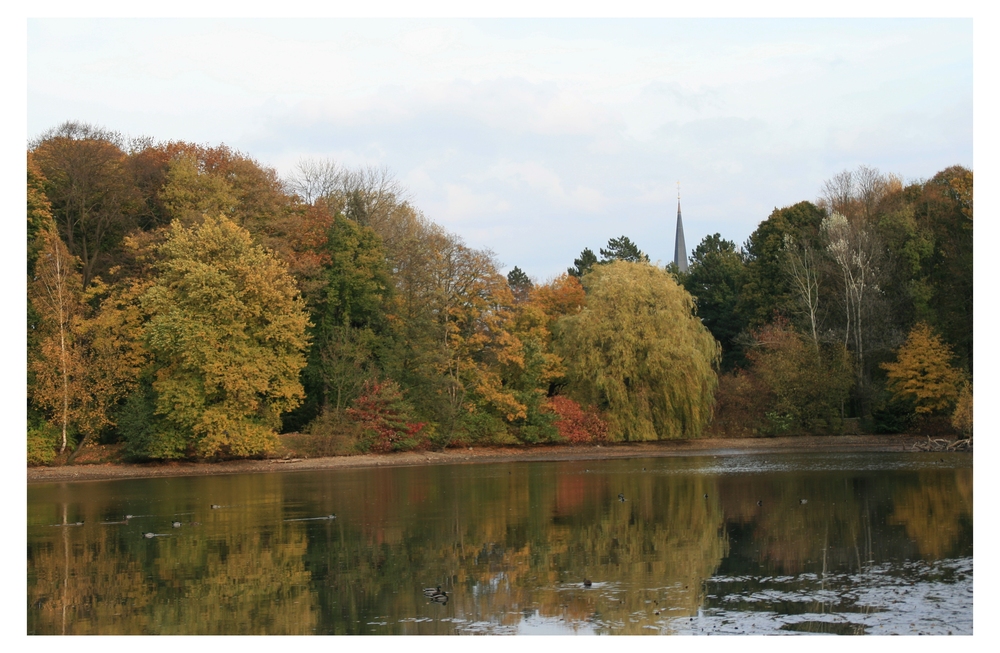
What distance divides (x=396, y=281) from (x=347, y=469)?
15.4 m

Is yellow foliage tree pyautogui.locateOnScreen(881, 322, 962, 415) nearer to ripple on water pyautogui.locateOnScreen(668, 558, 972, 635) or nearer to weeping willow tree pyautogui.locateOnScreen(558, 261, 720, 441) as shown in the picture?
weeping willow tree pyautogui.locateOnScreen(558, 261, 720, 441)

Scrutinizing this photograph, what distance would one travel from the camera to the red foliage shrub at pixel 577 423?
178 feet

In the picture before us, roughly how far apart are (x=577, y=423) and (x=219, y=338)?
20.6m

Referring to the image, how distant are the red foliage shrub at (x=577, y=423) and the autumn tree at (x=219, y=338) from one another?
50.6ft

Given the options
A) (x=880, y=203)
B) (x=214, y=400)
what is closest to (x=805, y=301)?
(x=880, y=203)

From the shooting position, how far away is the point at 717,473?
1420 inches

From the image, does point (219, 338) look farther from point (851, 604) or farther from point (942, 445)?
point (851, 604)

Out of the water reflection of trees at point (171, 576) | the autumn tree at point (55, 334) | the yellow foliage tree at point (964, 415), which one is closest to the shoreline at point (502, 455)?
the yellow foliage tree at point (964, 415)

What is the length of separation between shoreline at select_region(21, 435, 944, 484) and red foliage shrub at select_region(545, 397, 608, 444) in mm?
588

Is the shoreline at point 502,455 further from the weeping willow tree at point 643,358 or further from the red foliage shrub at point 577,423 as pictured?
the weeping willow tree at point 643,358

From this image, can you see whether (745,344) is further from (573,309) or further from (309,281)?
(309,281)

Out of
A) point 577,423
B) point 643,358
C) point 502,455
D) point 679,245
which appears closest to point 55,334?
point 502,455

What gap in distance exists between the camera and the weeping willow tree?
52938 mm

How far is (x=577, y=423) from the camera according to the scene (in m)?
54.8
